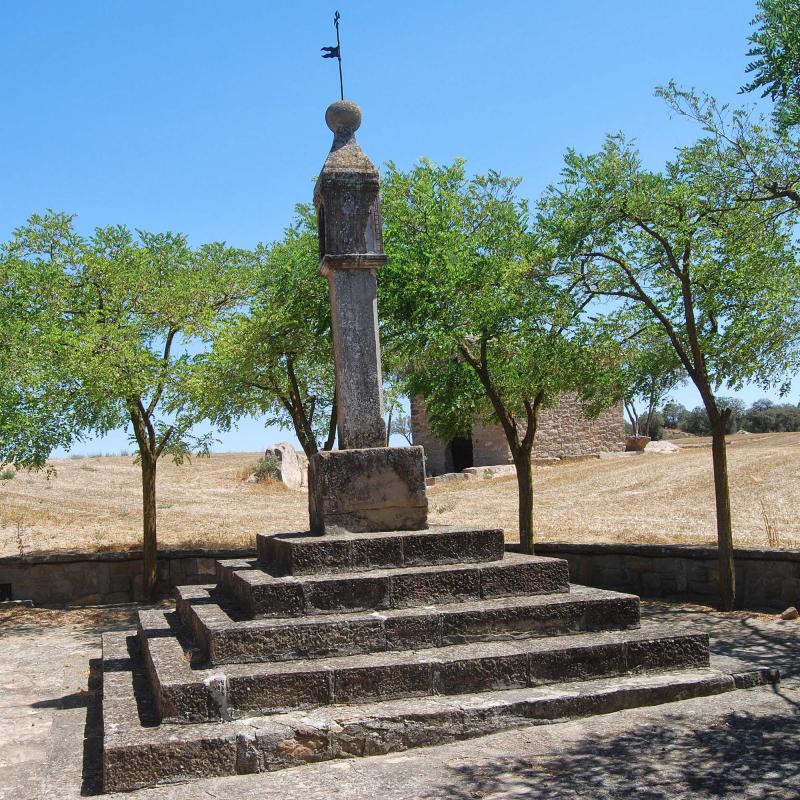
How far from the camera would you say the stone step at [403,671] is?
5.50 metres

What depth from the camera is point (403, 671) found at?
5.86m

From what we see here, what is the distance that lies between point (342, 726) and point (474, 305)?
6648 mm

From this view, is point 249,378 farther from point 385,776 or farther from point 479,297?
point 385,776

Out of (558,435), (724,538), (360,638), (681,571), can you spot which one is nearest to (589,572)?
(681,571)

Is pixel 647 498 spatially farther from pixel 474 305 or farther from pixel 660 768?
pixel 660 768

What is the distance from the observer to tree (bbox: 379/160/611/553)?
1105 centimetres

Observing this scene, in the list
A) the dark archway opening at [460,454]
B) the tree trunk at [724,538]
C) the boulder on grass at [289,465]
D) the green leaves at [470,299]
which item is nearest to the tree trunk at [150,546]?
the green leaves at [470,299]

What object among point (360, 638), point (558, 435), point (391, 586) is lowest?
point (360, 638)

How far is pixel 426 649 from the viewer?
6273mm

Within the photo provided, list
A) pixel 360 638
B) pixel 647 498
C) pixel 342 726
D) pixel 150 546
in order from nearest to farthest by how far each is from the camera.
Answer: pixel 342 726 < pixel 360 638 < pixel 150 546 < pixel 647 498

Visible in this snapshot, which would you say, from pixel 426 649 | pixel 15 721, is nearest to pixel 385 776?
pixel 426 649

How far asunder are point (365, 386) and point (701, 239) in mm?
4728

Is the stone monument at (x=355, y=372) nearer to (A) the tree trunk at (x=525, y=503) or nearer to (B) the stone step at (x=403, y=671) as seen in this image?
(B) the stone step at (x=403, y=671)

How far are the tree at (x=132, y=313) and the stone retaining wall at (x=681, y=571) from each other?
550cm
